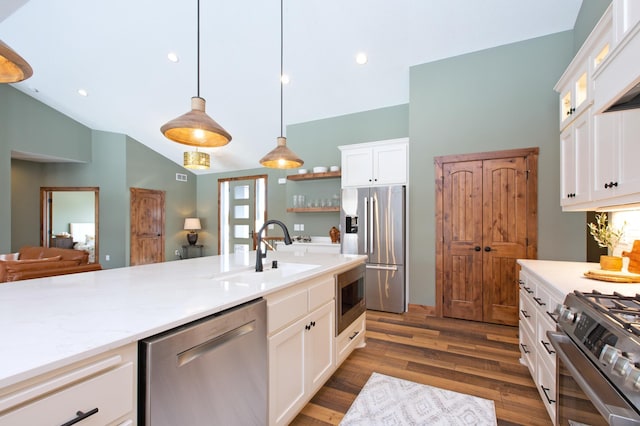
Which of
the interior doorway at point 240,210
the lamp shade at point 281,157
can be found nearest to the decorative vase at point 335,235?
the lamp shade at point 281,157

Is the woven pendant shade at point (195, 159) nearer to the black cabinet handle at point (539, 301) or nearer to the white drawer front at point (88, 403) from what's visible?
the white drawer front at point (88, 403)

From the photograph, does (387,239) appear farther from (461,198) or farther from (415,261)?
(461,198)

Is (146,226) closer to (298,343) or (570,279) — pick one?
(298,343)

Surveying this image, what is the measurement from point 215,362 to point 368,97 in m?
4.38

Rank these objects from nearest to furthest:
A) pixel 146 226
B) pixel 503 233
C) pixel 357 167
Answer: pixel 503 233
pixel 357 167
pixel 146 226

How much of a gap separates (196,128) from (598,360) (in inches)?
81.2

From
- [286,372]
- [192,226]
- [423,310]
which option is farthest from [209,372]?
[192,226]

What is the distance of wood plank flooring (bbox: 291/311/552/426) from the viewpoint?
1.94 meters

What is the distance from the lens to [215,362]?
1.17m

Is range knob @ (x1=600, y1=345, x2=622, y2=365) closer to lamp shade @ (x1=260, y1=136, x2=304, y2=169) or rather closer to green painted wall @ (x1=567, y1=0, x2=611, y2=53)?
lamp shade @ (x1=260, y1=136, x2=304, y2=169)

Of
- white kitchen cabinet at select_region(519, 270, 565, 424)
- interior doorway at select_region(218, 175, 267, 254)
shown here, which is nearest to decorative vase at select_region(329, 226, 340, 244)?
interior doorway at select_region(218, 175, 267, 254)

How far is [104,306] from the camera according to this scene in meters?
1.15

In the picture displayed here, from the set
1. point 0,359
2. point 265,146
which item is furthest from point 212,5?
point 0,359

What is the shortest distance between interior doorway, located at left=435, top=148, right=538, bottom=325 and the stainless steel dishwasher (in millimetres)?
3016
